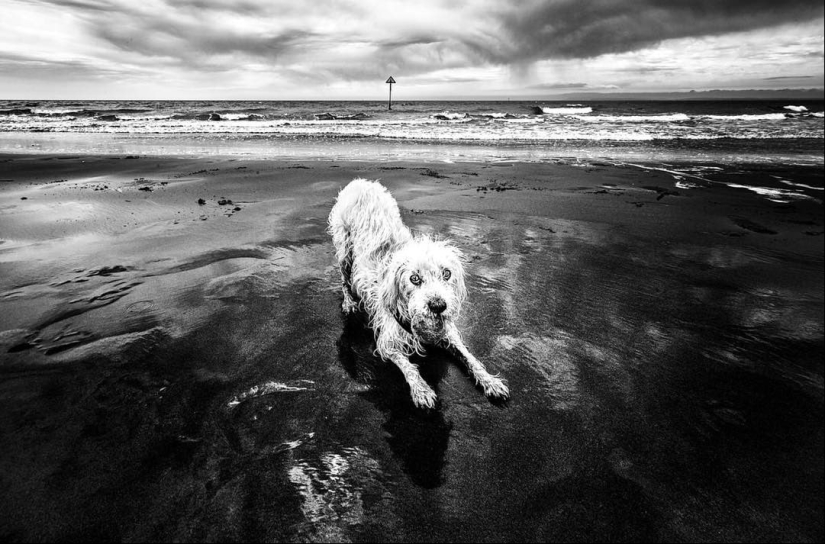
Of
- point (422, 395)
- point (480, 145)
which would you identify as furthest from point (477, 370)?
point (480, 145)

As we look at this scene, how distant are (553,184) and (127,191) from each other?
10.5 m

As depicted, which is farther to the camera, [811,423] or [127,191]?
[127,191]

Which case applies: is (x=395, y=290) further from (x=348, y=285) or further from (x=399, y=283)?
(x=348, y=285)

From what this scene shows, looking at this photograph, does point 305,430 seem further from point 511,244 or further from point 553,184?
point 553,184

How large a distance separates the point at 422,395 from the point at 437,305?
0.71 metres

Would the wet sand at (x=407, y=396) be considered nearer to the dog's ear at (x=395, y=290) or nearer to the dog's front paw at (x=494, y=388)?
the dog's front paw at (x=494, y=388)

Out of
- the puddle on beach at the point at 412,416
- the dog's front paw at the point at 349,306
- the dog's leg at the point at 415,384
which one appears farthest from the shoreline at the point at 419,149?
the dog's leg at the point at 415,384

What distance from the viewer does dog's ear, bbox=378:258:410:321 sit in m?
2.98

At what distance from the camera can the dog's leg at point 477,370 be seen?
290 cm

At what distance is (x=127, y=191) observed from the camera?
9.04 metres

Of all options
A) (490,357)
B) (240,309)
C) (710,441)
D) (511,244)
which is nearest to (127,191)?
(240,309)

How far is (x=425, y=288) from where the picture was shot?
2795mm

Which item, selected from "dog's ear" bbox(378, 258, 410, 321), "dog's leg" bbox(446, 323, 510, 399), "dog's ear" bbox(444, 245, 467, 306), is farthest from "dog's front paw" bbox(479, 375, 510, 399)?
"dog's ear" bbox(378, 258, 410, 321)

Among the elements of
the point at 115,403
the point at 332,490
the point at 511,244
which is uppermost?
the point at 511,244
